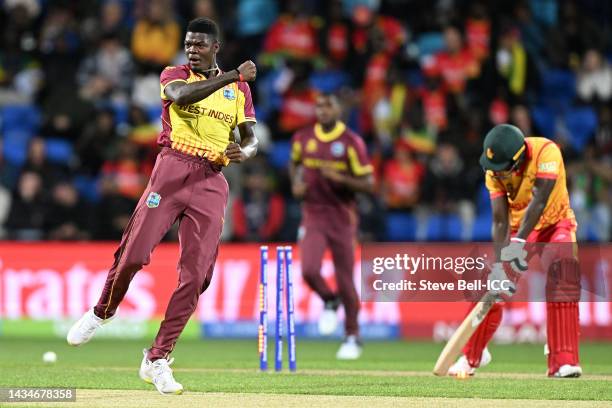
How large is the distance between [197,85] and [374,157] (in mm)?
9672

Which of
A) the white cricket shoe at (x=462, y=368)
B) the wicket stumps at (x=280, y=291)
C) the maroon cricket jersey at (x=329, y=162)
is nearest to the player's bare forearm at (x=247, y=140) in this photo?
the wicket stumps at (x=280, y=291)

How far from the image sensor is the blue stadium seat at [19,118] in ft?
61.1

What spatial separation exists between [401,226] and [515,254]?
7687 mm

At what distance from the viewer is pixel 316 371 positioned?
435 inches

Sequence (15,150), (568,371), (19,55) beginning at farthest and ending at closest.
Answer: (19,55) < (15,150) < (568,371)

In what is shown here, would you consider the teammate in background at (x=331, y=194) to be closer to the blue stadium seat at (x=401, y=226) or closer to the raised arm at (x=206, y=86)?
the blue stadium seat at (x=401, y=226)

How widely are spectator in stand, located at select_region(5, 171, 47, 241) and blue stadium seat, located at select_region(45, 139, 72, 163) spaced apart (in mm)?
1273

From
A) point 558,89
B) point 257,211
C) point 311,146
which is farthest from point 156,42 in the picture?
point 311,146

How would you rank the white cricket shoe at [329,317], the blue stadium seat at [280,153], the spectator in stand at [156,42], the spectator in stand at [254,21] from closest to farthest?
the white cricket shoe at [329,317]
the blue stadium seat at [280,153]
the spectator in stand at [156,42]
the spectator in stand at [254,21]

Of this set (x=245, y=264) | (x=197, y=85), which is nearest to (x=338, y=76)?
(x=245, y=264)

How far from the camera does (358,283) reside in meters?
15.4

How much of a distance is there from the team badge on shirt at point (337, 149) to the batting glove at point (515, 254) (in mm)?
3604

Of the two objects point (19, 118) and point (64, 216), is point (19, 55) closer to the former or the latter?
point (19, 118)

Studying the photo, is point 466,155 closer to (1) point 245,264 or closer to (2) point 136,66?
(1) point 245,264
